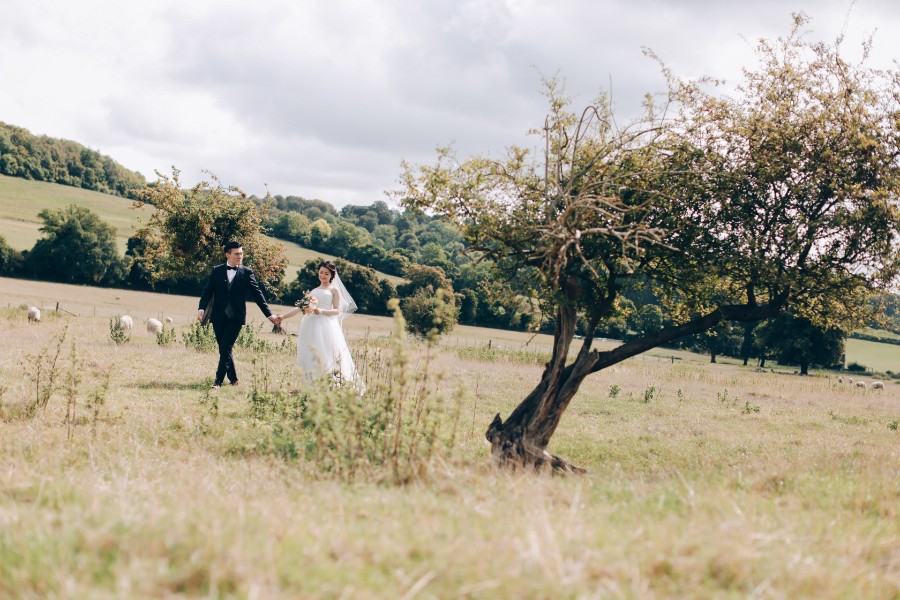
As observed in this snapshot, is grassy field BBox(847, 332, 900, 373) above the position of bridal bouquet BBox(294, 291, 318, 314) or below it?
above

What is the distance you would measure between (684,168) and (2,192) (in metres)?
113

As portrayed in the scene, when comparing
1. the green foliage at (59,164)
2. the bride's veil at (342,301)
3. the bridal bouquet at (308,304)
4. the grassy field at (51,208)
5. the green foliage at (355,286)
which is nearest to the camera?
the bridal bouquet at (308,304)

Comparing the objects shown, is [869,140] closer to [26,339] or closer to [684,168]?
[684,168]

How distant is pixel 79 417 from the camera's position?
345 inches

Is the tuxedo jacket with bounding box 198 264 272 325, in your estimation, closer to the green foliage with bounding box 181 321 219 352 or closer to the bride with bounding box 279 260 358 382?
the bride with bounding box 279 260 358 382

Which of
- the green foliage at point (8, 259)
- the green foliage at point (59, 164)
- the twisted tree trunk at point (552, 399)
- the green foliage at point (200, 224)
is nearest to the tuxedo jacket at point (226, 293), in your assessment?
the twisted tree trunk at point (552, 399)

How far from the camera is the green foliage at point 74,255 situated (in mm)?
68500

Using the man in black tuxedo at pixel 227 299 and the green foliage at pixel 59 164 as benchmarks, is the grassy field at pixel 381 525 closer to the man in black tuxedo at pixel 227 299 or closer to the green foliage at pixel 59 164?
the man in black tuxedo at pixel 227 299

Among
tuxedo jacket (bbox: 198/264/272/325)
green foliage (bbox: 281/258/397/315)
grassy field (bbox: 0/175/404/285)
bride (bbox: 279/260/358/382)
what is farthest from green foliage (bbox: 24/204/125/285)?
bride (bbox: 279/260/358/382)

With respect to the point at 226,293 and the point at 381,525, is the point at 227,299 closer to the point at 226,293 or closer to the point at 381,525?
the point at 226,293

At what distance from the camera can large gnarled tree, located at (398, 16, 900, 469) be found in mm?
9859

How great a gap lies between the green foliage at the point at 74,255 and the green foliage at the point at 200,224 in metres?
45.5

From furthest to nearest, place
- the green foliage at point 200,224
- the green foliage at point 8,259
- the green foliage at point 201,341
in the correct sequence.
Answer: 1. the green foliage at point 8,259
2. the green foliage at point 200,224
3. the green foliage at point 201,341

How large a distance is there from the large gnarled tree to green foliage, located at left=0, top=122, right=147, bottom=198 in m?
109
